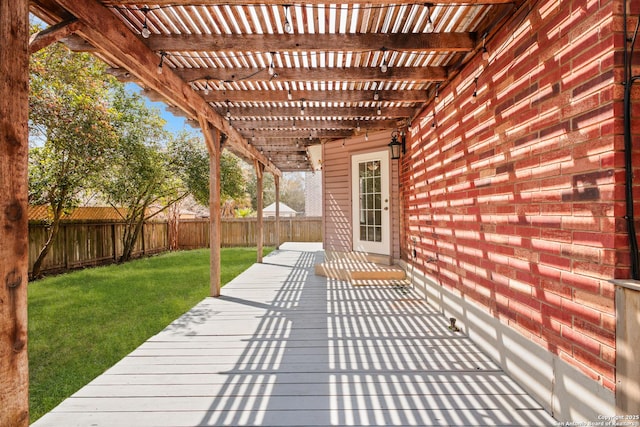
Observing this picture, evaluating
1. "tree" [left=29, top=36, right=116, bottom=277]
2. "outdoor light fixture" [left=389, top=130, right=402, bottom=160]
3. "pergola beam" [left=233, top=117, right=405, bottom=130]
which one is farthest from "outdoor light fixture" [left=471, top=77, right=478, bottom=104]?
"tree" [left=29, top=36, right=116, bottom=277]

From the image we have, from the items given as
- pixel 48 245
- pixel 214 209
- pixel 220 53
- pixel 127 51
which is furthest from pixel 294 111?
pixel 48 245

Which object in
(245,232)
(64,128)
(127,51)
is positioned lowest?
(245,232)

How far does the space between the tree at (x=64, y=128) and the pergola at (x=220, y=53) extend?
11.3 feet

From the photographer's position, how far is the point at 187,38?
114 inches

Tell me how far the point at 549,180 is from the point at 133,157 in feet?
30.6

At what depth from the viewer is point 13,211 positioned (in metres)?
1.55

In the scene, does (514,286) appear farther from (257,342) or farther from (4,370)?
(4,370)

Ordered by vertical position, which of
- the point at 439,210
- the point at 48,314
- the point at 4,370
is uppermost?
the point at 439,210

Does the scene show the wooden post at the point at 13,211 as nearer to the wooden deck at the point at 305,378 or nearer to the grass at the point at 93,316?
the wooden deck at the point at 305,378

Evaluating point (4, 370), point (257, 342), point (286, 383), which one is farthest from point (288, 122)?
point (4, 370)

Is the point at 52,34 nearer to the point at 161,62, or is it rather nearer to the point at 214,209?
the point at 161,62

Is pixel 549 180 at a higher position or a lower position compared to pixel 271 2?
lower

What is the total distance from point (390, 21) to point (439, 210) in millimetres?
2177

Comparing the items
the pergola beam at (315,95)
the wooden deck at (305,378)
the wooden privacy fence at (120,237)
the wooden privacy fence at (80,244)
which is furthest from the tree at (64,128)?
the wooden deck at (305,378)
